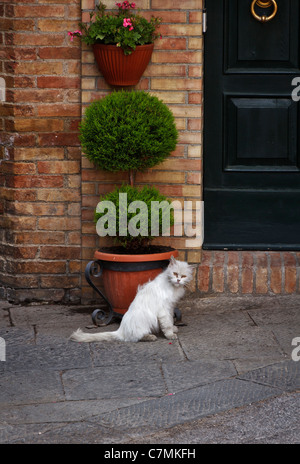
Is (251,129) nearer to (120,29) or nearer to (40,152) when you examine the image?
(120,29)

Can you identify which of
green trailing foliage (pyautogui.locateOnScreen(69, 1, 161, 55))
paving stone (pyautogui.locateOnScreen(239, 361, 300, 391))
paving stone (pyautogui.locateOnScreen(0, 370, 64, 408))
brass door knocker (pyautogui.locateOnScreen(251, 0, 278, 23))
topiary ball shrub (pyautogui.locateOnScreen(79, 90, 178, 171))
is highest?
brass door knocker (pyautogui.locateOnScreen(251, 0, 278, 23))

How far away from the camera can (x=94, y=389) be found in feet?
13.8

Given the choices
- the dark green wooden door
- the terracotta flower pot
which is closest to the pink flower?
the dark green wooden door

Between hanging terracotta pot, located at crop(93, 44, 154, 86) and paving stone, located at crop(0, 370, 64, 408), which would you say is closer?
paving stone, located at crop(0, 370, 64, 408)

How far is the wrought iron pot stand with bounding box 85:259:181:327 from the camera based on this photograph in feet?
17.0

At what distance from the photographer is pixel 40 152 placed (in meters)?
5.72

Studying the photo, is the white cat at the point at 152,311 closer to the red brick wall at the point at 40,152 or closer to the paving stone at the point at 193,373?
the paving stone at the point at 193,373

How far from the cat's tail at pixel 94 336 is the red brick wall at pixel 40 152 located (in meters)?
0.94

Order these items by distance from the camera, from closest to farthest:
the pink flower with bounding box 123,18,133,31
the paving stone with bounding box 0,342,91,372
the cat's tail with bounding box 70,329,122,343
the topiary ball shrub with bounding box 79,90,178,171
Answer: the paving stone with bounding box 0,342,91,372
the cat's tail with bounding box 70,329,122,343
the topiary ball shrub with bounding box 79,90,178,171
the pink flower with bounding box 123,18,133,31

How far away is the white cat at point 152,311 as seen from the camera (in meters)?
4.93

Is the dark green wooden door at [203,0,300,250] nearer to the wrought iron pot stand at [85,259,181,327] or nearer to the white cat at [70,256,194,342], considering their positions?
the wrought iron pot stand at [85,259,181,327]

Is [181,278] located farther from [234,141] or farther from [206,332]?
[234,141]

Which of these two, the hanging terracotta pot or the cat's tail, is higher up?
the hanging terracotta pot

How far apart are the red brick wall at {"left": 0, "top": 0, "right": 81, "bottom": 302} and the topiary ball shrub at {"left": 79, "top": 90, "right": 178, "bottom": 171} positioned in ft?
1.49
